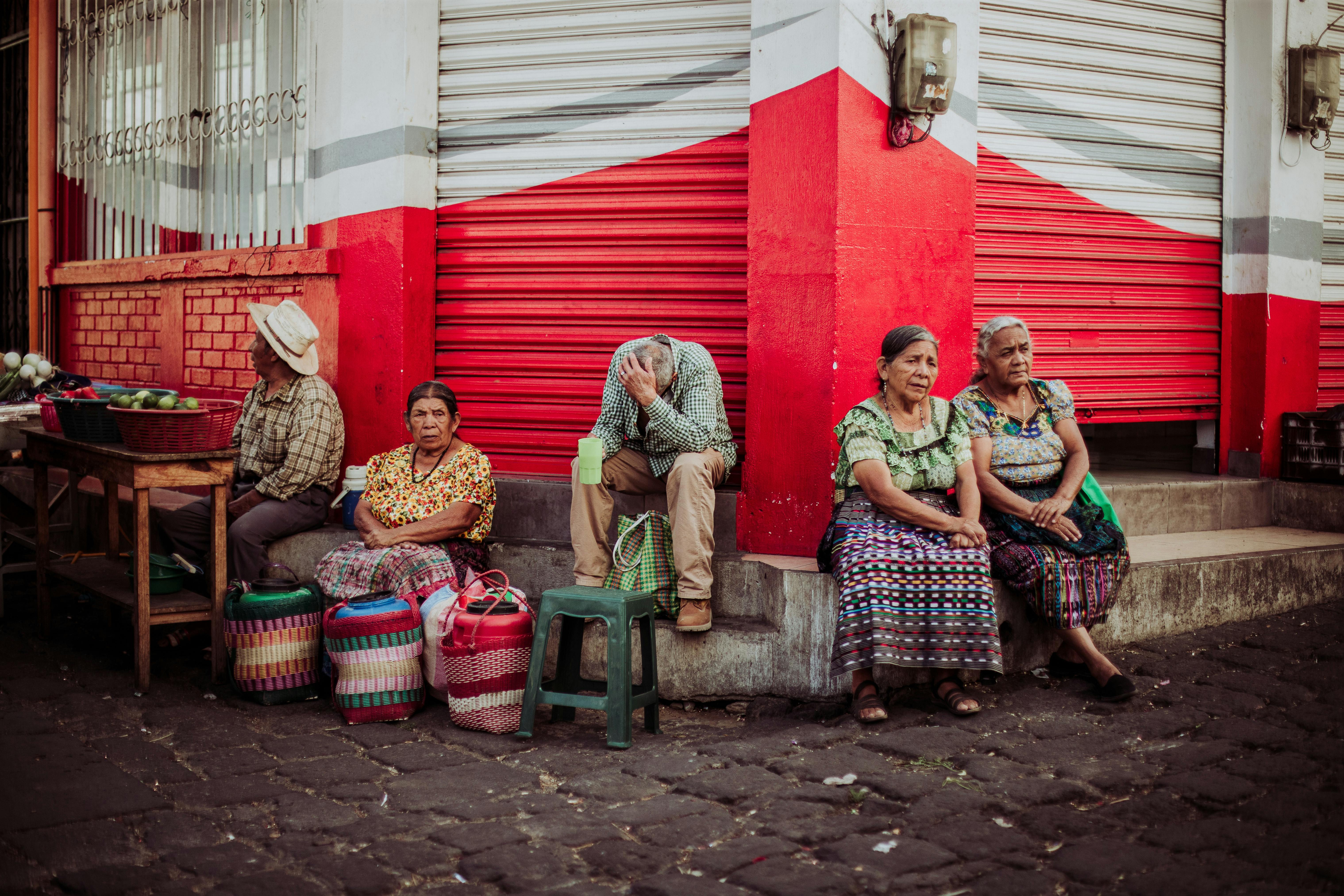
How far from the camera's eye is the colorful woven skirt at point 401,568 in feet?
15.9

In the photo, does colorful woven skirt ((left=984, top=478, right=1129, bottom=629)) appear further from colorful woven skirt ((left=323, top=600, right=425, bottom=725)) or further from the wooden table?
the wooden table

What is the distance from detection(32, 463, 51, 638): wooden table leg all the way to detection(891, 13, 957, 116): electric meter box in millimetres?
4823

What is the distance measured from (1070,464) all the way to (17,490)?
6.88 m

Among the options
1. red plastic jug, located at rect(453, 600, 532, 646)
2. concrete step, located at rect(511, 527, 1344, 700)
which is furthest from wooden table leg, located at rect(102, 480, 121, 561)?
red plastic jug, located at rect(453, 600, 532, 646)

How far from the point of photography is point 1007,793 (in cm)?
351

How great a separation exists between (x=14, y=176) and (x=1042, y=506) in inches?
387

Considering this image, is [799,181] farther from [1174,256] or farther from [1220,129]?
[1220,129]

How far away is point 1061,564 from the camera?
4648 mm

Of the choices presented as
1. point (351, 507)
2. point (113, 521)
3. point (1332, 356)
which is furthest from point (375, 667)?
point (1332, 356)

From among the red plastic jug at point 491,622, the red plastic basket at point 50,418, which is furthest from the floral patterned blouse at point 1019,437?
the red plastic basket at point 50,418

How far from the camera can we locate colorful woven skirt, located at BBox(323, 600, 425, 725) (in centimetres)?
437

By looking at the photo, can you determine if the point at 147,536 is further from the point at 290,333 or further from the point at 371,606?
the point at 290,333

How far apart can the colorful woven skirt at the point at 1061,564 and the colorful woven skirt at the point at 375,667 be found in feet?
8.49

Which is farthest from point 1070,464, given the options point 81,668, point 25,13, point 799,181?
point 25,13
